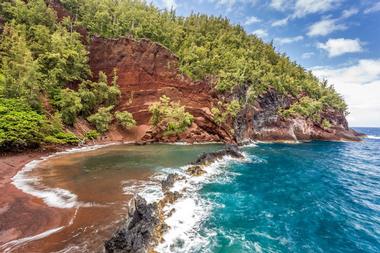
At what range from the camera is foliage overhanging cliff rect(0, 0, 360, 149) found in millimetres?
32969

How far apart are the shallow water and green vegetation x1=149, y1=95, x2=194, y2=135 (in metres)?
16.1

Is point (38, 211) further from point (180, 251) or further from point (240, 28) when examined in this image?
point (240, 28)

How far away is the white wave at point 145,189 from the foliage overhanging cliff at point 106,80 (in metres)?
15.8

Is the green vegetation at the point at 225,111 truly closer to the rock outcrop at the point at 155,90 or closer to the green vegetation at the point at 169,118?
the rock outcrop at the point at 155,90

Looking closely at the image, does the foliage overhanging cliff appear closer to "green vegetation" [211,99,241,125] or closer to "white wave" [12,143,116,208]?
"green vegetation" [211,99,241,125]

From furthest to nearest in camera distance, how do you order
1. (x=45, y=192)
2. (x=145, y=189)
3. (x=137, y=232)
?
1. (x=145, y=189)
2. (x=45, y=192)
3. (x=137, y=232)

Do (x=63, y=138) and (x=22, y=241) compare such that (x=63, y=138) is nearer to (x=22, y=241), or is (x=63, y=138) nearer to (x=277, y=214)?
(x=22, y=241)

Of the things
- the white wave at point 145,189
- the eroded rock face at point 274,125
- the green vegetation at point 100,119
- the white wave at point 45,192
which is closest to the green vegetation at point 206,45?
the eroded rock face at point 274,125

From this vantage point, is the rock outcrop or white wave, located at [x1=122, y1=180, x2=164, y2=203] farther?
the rock outcrop

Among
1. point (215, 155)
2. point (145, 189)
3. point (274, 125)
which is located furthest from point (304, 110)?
point (145, 189)

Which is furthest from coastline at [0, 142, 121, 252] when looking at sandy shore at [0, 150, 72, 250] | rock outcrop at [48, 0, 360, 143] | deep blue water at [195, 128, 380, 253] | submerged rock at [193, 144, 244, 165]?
rock outcrop at [48, 0, 360, 143]

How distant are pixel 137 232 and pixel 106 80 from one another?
44882 millimetres

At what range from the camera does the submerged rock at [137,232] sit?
1021 centimetres

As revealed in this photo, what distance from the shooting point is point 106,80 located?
50.6 m
